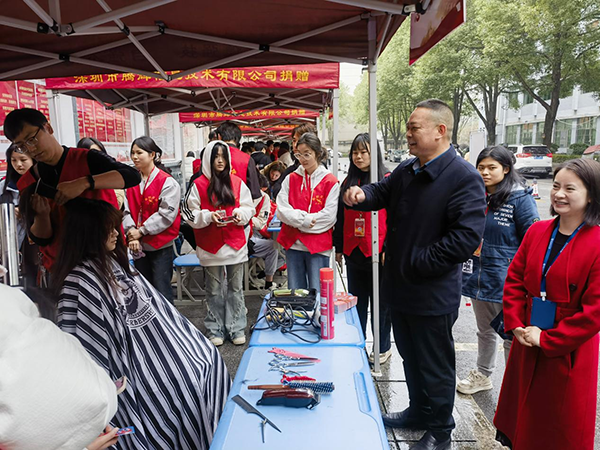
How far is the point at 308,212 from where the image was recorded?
382 centimetres

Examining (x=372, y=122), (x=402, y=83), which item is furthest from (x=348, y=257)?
(x=402, y=83)

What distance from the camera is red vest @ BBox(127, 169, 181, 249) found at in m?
3.99

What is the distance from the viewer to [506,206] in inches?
115

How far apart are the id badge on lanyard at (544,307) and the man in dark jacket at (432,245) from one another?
1.06 feet

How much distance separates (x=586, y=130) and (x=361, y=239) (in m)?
31.8

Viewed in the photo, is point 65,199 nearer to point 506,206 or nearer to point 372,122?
point 372,122

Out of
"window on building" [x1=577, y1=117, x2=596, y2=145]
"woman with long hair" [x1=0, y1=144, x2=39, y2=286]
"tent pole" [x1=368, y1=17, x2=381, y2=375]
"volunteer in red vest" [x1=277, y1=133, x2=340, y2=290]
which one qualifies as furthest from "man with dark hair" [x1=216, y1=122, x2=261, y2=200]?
"window on building" [x1=577, y1=117, x2=596, y2=145]

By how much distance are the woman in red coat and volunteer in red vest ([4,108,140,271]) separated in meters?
2.10

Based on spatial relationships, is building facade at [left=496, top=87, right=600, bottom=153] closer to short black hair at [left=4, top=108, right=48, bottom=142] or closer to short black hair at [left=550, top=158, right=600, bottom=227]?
short black hair at [left=550, top=158, right=600, bottom=227]

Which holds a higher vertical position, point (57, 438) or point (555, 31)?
point (555, 31)

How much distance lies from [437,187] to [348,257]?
146cm

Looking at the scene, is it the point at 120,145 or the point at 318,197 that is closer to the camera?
the point at 318,197

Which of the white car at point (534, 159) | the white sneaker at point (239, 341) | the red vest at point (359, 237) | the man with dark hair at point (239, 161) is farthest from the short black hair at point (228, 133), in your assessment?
the white car at point (534, 159)

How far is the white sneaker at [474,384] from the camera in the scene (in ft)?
10.3
